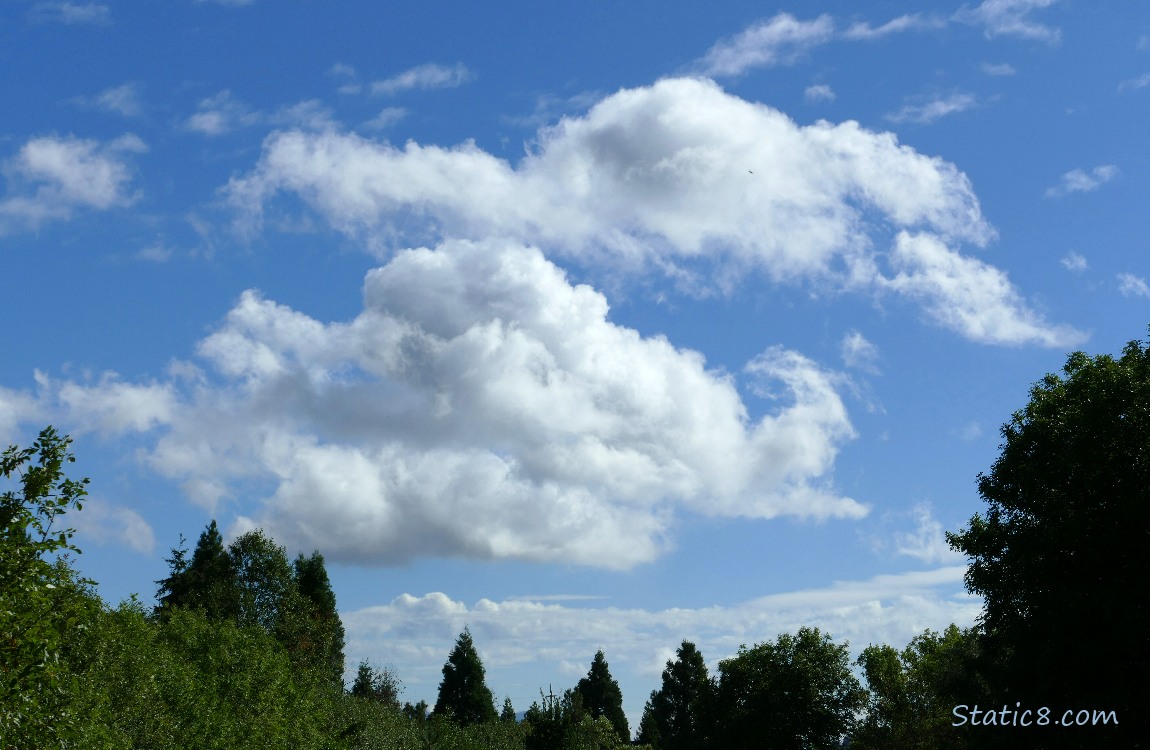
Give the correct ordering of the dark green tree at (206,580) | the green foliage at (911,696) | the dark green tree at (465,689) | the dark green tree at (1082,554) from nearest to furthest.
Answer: the dark green tree at (1082,554) < the green foliage at (911,696) < the dark green tree at (206,580) < the dark green tree at (465,689)

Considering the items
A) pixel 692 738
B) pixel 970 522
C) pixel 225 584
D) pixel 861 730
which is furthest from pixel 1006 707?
pixel 225 584

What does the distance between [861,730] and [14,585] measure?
2659 inches

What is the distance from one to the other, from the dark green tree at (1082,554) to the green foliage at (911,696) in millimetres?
24856

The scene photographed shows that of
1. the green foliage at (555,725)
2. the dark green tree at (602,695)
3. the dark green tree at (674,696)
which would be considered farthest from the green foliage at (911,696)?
the dark green tree at (602,695)

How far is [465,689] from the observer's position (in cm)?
12744

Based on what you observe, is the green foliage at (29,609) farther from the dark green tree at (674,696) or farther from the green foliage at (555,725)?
the dark green tree at (674,696)

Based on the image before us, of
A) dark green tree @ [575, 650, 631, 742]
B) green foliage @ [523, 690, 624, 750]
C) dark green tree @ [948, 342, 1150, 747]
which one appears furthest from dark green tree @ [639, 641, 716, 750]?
dark green tree @ [948, 342, 1150, 747]

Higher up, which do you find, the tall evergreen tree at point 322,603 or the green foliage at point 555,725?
the tall evergreen tree at point 322,603

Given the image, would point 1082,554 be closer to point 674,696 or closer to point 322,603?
point 322,603

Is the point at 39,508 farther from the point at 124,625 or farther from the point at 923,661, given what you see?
the point at 923,661

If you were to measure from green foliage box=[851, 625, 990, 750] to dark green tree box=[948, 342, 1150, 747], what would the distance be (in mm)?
24856

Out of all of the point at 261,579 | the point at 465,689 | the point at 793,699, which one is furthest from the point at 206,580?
the point at 793,699

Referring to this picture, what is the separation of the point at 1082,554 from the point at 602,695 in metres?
120

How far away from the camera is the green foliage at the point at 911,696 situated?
203 feet
